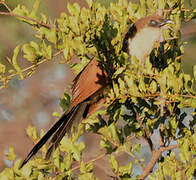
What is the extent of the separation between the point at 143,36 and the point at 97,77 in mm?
368

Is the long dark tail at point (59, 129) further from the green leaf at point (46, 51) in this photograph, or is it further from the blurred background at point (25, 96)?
the blurred background at point (25, 96)

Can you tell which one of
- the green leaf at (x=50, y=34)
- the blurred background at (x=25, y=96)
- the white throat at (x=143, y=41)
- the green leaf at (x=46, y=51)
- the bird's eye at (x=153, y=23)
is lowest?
the blurred background at (x=25, y=96)

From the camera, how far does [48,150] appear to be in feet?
5.88

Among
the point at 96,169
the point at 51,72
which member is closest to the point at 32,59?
the point at 96,169

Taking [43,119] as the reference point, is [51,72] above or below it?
above

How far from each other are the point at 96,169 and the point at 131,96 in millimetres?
2083

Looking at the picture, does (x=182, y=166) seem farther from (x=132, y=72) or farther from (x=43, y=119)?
(x=43, y=119)

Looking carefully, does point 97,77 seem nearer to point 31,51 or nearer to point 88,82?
point 88,82

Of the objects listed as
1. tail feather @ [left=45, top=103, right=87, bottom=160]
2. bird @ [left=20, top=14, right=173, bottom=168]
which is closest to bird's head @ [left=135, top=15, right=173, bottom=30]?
bird @ [left=20, top=14, right=173, bottom=168]

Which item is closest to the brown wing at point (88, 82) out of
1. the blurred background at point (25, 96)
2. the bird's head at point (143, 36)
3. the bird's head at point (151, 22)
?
the bird's head at point (143, 36)

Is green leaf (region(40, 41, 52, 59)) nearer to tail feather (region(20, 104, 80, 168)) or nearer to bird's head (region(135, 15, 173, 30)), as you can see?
tail feather (region(20, 104, 80, 168))

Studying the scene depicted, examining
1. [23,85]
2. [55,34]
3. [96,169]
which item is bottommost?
[96,169]

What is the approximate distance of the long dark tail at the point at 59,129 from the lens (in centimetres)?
183

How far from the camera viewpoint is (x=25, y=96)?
4.46m
